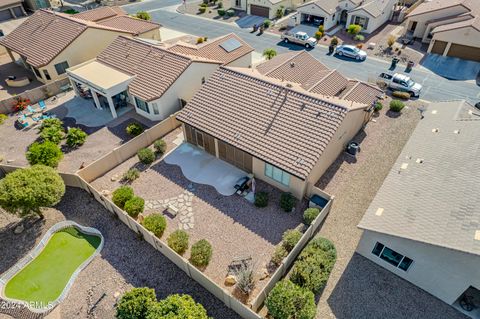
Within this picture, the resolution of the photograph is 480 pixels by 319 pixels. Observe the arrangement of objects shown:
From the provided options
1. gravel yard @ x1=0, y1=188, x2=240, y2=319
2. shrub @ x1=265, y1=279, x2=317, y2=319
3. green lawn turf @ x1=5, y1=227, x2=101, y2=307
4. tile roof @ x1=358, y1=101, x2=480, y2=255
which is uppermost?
tile roof @ x1=358, y1=101, x2=480, y2=255

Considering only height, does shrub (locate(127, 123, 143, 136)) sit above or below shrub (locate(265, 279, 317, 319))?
below

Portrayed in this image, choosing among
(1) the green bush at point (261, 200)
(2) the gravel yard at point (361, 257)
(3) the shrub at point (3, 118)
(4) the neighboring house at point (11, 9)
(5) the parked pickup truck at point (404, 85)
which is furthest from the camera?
(4) the neighboring house at point (11, 9)

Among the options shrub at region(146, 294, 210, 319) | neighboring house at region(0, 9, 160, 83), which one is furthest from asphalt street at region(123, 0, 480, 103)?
shrub at region(146, 294, 210, 319)

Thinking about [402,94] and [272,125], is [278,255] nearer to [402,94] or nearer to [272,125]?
[272,125]

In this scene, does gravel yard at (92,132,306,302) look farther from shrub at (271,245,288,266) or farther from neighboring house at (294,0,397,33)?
neighboring house at (294,0,397,33)

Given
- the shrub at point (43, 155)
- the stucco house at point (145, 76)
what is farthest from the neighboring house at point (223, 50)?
the shrub at point (43, 155)

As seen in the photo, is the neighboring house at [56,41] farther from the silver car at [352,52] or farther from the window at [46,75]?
the silver car at [352,52]
